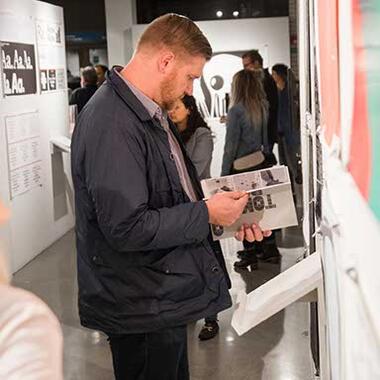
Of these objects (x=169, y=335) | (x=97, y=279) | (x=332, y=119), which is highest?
(x=332, y=119)

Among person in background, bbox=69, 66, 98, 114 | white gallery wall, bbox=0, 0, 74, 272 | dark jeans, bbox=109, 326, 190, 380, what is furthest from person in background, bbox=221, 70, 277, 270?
dark jeans, bbox=109, 326, 190, 380

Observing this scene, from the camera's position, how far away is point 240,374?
11.8ft

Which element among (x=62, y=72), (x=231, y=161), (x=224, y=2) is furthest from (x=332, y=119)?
(x=224, y=2)

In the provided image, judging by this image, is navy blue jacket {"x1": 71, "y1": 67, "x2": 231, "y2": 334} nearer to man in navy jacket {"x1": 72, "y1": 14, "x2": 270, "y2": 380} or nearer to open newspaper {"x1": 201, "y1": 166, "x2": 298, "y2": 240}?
man in navy jacket {"x1": 72, "y1": 14, "x2": 270, "y2": 380}

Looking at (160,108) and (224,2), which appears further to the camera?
(224,2)

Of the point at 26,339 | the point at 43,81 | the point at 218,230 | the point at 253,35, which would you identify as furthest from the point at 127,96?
the point at 253,35

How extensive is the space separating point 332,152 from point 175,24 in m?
1.15

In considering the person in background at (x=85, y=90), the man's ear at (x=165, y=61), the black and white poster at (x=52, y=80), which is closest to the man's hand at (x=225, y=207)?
the man's ear at (x=165, y=61)

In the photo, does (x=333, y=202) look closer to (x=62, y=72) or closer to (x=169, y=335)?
(x=169, y=335)

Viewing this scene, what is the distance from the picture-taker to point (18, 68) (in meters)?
5.68

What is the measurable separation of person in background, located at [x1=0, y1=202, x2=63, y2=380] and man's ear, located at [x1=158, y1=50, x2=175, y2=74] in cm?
121

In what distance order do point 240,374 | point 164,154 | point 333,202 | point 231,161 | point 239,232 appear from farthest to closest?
point 231,161 < point 240,374 < point 239,232 < point 164,154 < point 333,202

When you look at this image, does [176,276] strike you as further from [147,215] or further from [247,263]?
[247,263]

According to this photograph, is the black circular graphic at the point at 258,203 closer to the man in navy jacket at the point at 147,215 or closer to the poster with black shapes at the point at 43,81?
the man in navy jacket at the point at 147,215
